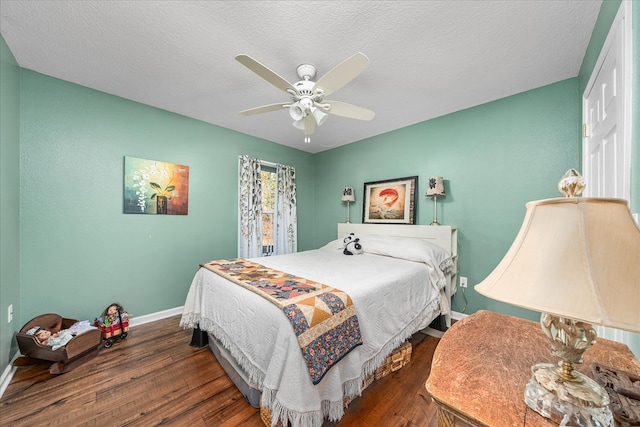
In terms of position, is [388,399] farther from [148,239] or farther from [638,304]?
[148,239]

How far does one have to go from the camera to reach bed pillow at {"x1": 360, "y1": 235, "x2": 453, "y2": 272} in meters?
2.43

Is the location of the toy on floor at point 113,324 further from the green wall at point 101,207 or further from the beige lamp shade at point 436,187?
the beige lamp shade at point 436,187

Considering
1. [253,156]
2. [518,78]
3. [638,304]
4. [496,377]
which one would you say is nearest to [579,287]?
[638,304]

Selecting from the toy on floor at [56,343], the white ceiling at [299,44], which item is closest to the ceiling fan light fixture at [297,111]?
the white ceiling at [299,44]

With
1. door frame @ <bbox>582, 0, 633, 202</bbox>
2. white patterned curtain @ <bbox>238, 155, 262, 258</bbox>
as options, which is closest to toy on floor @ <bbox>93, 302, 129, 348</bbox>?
white patterned curtain @ <bbox>238, 155, 262, 258</bbox>

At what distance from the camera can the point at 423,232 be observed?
2.93 metres

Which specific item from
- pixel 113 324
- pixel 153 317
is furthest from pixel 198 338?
pixel 153 317

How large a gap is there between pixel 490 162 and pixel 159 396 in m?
3.65

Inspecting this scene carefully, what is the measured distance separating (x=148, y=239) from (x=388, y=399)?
2.90 meters

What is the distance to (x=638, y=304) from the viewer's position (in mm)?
439

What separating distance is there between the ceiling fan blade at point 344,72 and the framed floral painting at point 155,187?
220 centimetres

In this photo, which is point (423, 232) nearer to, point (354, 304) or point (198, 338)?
point (354, 304)

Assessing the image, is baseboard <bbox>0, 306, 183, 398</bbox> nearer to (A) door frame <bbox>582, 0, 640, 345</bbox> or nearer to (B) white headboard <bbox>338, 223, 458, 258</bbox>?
(B) white headboard <bbox>338, 223, 458, 258</bbox>

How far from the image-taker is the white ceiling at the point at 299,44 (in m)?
1.48
